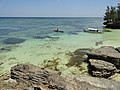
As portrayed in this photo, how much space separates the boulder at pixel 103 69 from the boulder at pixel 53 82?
3.27m

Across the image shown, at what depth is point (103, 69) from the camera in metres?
11.5

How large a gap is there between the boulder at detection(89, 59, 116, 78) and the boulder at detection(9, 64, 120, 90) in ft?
10.7

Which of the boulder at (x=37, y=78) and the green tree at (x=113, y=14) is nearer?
the boulder at (x=37, y=78)

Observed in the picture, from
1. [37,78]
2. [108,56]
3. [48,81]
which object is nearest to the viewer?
[48,81]

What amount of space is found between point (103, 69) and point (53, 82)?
527 cm

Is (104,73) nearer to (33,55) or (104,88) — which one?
(104,88)

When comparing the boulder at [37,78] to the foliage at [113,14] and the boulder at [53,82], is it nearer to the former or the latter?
the boulder at [53,82]

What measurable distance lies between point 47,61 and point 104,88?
323 inches

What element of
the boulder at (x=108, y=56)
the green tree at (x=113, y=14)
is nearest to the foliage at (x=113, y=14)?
the green tree at (x=113, y=14)

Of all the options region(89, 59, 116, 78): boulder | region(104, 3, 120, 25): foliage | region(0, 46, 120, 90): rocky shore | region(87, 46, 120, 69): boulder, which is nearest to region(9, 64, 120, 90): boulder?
region(0, 46, 120, 90): rocky shore

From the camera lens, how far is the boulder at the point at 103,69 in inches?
451

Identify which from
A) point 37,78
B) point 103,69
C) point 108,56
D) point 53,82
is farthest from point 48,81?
point 108,56

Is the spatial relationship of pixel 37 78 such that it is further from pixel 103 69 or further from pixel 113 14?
pixel 113 14

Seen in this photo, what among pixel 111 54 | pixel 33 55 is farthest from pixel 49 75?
pixel 33 55
